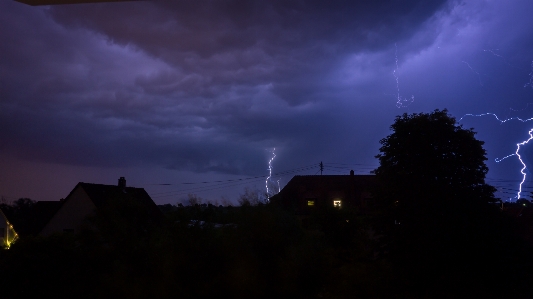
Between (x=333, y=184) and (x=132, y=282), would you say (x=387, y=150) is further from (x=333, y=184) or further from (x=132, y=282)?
(x=333, y=184)

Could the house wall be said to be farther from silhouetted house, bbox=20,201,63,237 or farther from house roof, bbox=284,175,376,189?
house roof, bbox=284,175,376,189

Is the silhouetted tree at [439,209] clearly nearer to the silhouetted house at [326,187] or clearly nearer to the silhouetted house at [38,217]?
the silhouetted house at [326,187]

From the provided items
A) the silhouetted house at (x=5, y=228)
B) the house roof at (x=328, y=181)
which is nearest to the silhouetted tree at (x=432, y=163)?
the house roof at (x=328, y=181)

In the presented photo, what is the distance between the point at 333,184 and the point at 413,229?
33.9 meters

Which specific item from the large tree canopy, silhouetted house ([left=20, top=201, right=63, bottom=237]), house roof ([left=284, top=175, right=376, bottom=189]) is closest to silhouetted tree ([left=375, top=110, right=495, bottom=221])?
the large tree canopy

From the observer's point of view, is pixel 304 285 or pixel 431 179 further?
pixel 431 179

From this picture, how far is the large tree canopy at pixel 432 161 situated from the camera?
37.1 ft

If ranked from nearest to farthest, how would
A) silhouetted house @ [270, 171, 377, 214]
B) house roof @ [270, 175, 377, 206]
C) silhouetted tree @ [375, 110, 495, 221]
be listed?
1. silhouetted tree @ [375, 110, 495, 221]
2. silhouetted house @ [270, 171, 377, 214]
3. house roof @ [270, 175, 377, 206]

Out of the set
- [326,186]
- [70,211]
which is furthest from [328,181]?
[70,211]

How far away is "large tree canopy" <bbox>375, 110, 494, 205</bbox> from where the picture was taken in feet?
37.1

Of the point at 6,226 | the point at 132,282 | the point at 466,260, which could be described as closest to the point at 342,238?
the point at 466,260

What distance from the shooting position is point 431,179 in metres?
11.4

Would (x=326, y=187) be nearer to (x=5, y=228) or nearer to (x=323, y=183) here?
(x=323, y=183)

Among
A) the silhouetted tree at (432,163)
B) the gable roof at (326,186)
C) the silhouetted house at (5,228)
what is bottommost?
the silhouetted house at (5,228)
